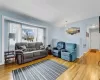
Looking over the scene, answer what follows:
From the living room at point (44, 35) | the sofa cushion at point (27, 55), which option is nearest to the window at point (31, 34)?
the living room at point (44, 35)

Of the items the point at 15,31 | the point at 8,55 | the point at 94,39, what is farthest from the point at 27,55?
the point at 94,39

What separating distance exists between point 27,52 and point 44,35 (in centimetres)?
285

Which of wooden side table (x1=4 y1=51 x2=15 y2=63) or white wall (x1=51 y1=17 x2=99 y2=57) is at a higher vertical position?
white wall (x1=51 y1=17 x2=99 y2=57)

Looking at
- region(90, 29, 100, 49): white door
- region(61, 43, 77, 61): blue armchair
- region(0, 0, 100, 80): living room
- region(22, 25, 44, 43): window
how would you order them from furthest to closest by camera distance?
1. region(22, 25, 44, 43): window
2. region(61, 43, 77, 61): blue armchair
3. region(90, 29, 100, 49): white door
4. region(0, 0, 100, 80): living room

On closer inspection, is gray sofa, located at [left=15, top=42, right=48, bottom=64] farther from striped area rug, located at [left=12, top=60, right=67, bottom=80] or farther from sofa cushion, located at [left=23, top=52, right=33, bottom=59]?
striped area rug, located at [left=12, top=60, right=67, bottom=80]

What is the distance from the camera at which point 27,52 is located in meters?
4.26

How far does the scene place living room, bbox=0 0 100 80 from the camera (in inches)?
126

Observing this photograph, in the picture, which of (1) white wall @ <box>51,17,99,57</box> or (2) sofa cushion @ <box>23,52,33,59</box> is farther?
(1) white wall @ <box>51,17,99,57</box>

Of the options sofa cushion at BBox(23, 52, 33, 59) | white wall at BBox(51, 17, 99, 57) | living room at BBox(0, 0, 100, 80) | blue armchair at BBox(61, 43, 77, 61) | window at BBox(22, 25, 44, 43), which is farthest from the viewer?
window at BBox(22, 25, 44, 43)

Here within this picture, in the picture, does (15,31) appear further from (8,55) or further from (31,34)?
(8,55)

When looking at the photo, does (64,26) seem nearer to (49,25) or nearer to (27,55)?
(49,25)

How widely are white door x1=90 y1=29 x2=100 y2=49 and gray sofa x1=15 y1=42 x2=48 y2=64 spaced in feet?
9.70

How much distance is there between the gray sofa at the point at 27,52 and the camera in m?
3.90

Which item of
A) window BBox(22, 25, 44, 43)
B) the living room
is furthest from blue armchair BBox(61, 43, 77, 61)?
window BBox(22, 25, 44, 43)
